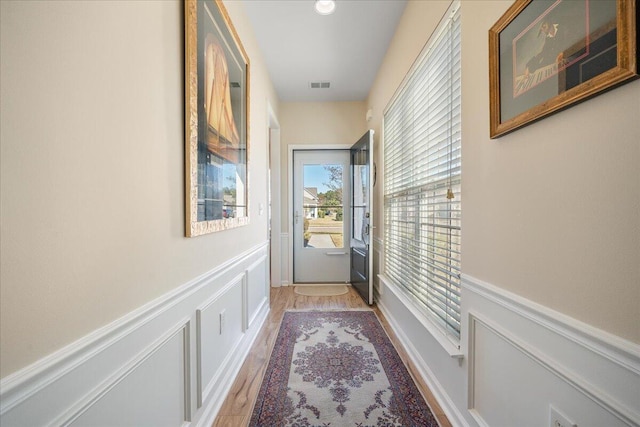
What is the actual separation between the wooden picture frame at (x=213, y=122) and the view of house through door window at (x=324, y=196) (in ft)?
6.88

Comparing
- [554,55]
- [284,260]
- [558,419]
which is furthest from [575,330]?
[284,260]

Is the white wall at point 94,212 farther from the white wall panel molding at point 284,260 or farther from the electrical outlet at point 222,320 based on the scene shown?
the white wall panel molding at point 284,260

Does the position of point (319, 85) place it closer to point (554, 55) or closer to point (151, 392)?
point (554, 55)

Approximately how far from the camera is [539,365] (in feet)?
2.92

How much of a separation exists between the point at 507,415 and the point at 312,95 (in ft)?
12.3

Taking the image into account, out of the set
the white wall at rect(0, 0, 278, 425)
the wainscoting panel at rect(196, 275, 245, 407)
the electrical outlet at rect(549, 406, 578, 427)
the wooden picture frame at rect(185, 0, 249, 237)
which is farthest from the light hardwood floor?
the wooden picture frame at rect(185, 0, 249, 237)

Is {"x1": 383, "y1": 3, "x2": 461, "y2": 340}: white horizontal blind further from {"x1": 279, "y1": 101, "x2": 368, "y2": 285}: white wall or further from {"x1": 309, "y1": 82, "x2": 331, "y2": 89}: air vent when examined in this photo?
{"x1": 279, "y1": 101, "x2": 368, "y2": 285}: white wall

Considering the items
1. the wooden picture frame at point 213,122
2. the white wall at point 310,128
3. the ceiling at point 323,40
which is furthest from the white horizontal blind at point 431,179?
the white wall at point 310,128

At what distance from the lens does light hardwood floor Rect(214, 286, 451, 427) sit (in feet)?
4.99

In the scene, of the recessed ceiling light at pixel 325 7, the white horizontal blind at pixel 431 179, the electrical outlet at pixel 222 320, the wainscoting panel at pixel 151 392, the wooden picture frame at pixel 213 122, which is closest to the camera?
the wainscoting panel at pixel 151 392

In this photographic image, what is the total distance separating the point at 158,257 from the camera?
3.30 ft

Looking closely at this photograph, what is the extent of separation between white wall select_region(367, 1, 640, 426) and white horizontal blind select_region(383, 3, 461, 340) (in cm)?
15

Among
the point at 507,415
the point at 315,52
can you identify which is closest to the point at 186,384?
the point at 507,415

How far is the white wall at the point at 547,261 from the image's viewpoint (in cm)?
64
